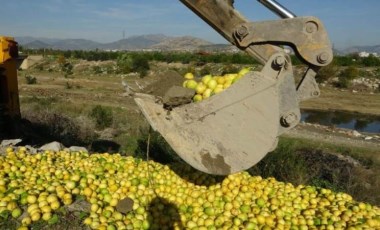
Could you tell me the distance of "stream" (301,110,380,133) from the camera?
2254 cm

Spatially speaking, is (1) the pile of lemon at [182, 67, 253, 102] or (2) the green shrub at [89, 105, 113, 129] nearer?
(1) the pile of lemon at [182, 67, 253, 102]

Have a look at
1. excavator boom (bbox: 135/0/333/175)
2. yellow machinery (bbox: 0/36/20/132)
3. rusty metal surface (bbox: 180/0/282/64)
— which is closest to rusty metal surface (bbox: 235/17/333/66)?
excavator boom (bbox: 135/0/333/175)

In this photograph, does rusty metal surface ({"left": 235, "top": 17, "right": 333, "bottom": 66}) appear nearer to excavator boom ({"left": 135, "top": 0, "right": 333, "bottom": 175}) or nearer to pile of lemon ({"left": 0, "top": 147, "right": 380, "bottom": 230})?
excavator boom ({"left": 135, "top": 0, "right": 333, "bottom": 175})

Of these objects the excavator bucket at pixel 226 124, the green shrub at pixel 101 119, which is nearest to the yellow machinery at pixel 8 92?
the green shrub at pixel 101 119

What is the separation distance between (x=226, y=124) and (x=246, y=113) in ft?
0.81

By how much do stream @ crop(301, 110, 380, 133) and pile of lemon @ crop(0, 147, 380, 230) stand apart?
17.8 meters

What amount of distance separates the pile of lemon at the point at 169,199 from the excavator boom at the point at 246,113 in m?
1.58

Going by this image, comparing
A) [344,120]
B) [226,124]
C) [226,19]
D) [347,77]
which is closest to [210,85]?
[226,124]

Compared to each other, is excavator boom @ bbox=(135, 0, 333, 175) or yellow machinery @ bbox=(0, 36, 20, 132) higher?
excavator boom @ bbox=(135, 0, 333, 175)

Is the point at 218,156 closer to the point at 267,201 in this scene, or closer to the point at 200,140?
the point at 200,140

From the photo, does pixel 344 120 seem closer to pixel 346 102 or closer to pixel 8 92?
pixel 346 102

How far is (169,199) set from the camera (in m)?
5.59

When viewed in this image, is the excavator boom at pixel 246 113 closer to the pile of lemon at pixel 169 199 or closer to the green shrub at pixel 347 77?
the pile of lemon at pixel 169 199

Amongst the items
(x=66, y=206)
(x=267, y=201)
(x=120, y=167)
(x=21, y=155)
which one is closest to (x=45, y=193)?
(x=66, y=206)
